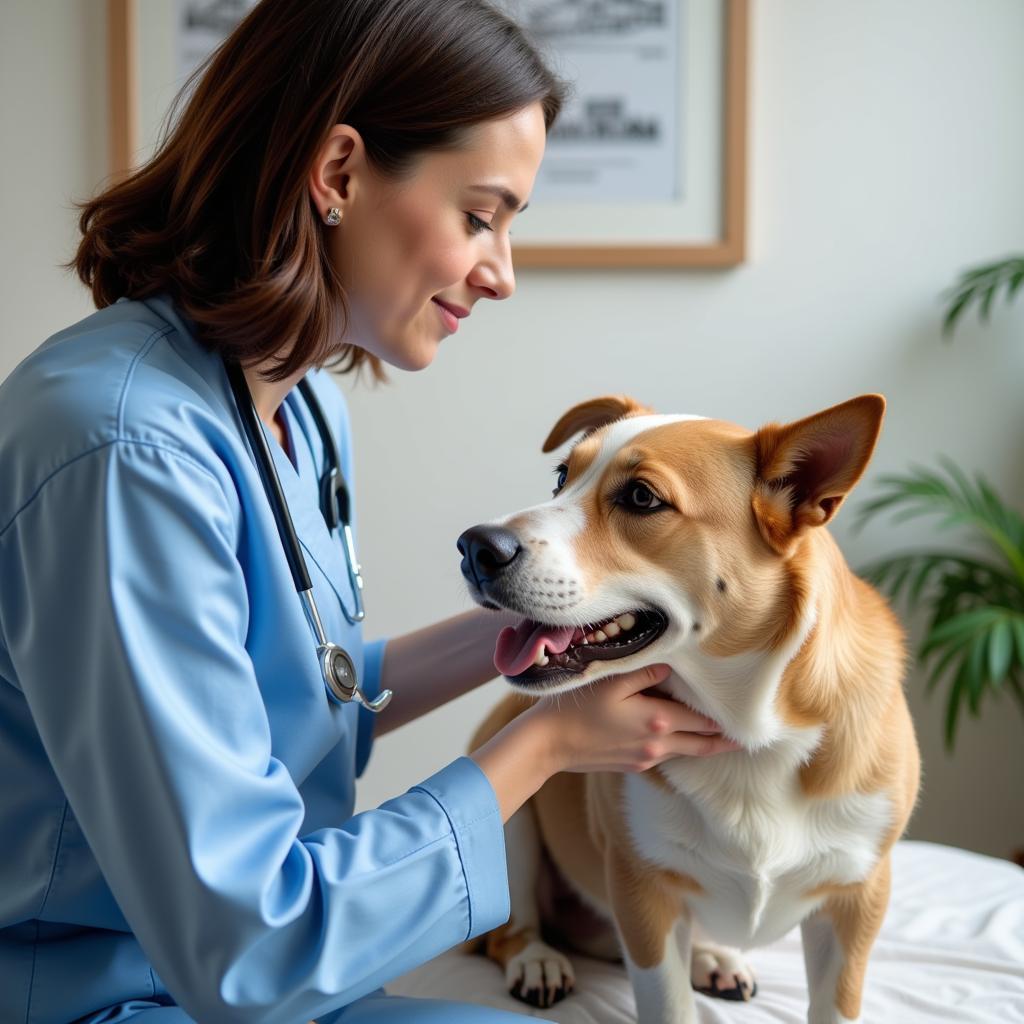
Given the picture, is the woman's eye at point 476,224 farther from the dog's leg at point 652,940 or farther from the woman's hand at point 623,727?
the dog's leg at point 652,940

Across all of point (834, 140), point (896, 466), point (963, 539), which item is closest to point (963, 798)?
point (963, 539)

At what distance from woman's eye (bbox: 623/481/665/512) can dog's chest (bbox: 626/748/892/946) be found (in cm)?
28

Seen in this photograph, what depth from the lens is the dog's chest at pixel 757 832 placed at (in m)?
1.07

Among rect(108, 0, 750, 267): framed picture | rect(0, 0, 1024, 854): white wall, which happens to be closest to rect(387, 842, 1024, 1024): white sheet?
rect(0, 0, 1024, 854): white wall

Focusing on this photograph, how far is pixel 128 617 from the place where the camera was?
0.78m

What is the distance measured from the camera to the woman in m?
0.79

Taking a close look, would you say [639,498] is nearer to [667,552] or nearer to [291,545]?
[667,552]

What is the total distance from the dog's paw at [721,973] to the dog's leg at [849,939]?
17 cm

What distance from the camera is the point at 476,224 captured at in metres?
1.06

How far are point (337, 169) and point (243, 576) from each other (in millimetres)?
408

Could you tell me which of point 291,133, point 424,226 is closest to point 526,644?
point 424,226

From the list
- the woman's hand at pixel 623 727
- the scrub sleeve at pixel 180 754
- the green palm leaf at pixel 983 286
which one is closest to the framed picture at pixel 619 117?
the green palm leaf at pixel 983 286

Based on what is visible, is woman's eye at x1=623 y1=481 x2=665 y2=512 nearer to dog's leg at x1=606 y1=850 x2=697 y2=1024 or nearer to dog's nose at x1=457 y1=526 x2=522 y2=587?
dog's nose at x1=457 y1=526 x2=522 y2=587

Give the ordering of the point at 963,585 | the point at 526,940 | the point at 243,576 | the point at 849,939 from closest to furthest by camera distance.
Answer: the point at 243,576
the point at 849,939
the point at 526,940
the point at 963,585
